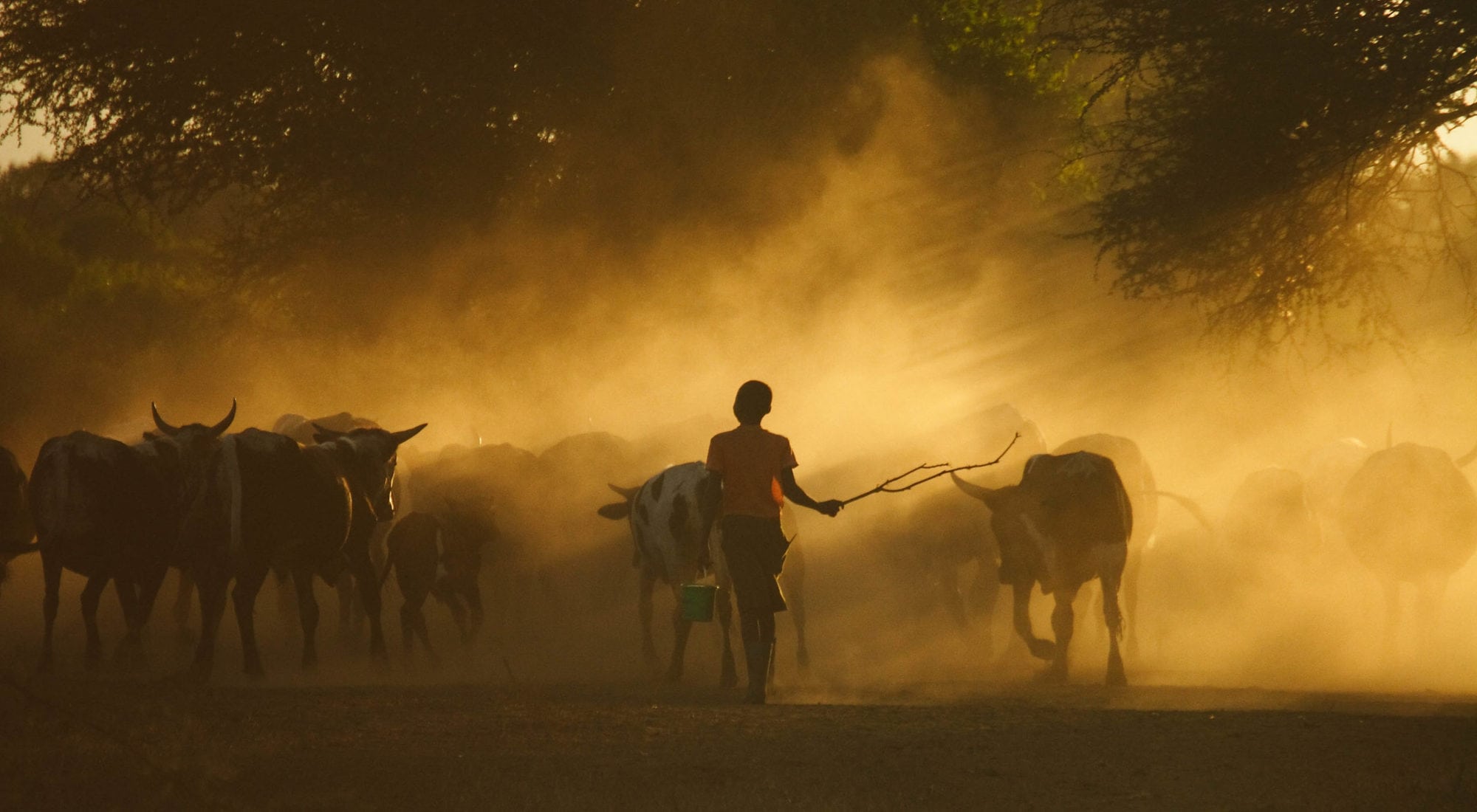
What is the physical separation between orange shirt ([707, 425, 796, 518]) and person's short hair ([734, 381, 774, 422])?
11 cm

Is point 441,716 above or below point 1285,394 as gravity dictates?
below

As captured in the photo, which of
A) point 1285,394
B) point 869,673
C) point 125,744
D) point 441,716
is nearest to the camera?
point 125,744

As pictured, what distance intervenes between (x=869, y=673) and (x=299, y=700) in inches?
259

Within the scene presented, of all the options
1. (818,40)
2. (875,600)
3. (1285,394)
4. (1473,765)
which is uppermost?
(818,40)

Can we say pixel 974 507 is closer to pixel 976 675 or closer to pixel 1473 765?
pixel 976 675

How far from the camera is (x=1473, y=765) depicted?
7793mm

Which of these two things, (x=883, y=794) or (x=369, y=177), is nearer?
(x=883, y=794)

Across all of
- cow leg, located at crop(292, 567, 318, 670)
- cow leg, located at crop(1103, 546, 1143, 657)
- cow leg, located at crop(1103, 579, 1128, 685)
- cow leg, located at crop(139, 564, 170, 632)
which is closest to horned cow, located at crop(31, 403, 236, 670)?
cow leg, located at crop(139, 564, 170, 632)

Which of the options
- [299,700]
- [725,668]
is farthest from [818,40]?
[299,700]

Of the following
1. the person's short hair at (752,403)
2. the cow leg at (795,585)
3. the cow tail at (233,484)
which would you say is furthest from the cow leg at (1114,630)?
the cow tail at (233,484)

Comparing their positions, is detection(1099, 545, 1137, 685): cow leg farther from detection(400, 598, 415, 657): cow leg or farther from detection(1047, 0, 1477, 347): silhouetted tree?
detection(400, 598, 415, 657): cow leg

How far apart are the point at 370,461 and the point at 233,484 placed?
2788 millimetres

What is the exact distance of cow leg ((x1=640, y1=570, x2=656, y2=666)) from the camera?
51.1 ft

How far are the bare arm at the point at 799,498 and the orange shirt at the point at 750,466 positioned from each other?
0.05 metres
